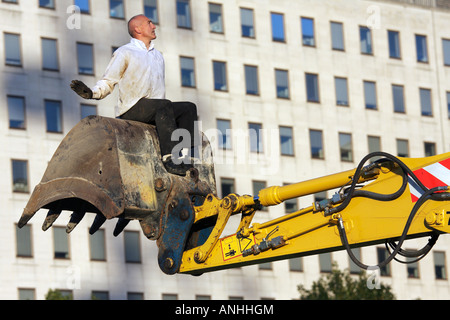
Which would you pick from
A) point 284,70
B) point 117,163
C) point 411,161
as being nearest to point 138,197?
point 117,163

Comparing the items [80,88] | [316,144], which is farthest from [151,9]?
[80,88]

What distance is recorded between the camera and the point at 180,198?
11562 mm

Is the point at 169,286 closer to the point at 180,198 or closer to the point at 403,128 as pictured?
the point at 403,128

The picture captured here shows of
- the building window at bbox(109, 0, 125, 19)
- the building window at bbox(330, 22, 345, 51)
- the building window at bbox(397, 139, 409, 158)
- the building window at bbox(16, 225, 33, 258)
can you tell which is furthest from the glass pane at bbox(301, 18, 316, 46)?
the building window at bbox(16, 225, 33, 258)

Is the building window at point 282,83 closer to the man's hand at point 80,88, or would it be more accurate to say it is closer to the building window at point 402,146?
the building window at point 402,146

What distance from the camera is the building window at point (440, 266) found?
65875mm

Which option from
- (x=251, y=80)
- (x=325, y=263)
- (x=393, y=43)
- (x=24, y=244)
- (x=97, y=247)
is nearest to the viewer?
(x=24, y=244)

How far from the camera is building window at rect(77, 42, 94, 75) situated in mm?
56594

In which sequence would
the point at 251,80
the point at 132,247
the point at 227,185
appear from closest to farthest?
the point at 132,247, the point at 227,185, the point at 251,80

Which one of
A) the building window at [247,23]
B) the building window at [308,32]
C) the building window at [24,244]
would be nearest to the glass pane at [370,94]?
the building window at [308,32]

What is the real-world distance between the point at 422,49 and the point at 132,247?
21.4m

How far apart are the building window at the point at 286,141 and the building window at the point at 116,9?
418 inches

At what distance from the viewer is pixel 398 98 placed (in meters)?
66.9

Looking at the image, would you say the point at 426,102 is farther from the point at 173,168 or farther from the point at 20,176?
the point at 173,168
